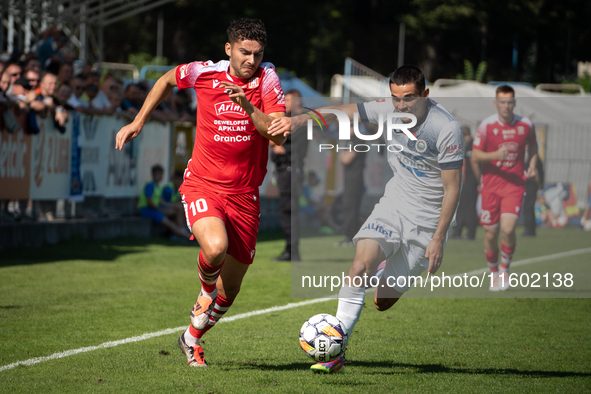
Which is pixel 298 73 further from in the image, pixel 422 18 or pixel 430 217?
pixel 430 217

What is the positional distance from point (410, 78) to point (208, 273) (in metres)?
1.95

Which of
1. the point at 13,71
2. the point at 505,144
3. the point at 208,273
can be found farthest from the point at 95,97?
the point at 208,273

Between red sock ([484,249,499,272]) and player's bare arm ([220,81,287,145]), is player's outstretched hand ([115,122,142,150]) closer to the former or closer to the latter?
player's bare arm ([220,81,287,145])

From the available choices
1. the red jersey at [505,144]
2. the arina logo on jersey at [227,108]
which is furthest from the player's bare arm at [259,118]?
the red jersey at [505,144]

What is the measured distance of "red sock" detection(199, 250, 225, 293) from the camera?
523cm

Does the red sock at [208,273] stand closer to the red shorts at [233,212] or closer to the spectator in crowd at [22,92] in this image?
the red shorts at [233,212]

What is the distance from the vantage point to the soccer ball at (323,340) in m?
5.01

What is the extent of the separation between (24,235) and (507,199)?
6.98 metres

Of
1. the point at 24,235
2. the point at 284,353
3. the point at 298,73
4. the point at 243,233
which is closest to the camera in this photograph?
the point at 243,233

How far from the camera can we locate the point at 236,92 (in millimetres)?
4738

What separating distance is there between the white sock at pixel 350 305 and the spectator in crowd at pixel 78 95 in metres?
8.53

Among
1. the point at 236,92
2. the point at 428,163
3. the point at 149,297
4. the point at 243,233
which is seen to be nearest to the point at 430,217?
the point at 428,163

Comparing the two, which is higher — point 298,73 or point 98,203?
point 298,73

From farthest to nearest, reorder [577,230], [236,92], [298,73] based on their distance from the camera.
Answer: [298,73] → [577,230] → [236,92]
